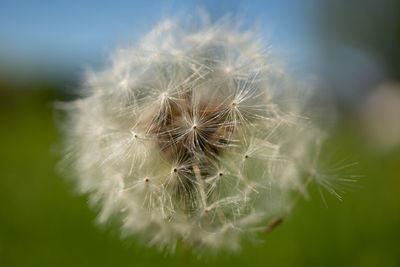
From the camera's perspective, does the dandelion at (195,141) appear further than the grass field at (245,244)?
No

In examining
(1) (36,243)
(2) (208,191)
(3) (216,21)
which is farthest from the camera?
(1) (36,243)

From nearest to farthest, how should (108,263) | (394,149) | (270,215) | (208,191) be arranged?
(208,191) → (270,215) → (108,263) → (394,149)

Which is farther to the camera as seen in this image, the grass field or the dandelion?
the grass field

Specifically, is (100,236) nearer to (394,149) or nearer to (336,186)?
(336,186)

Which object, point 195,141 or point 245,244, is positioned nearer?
point 195,141

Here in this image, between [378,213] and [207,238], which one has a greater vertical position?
[378,213]

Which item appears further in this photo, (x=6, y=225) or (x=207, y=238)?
(x=6, y=225)

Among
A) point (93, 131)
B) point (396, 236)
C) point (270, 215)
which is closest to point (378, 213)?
point (396, 236)

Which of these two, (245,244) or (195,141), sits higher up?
(195,141)
